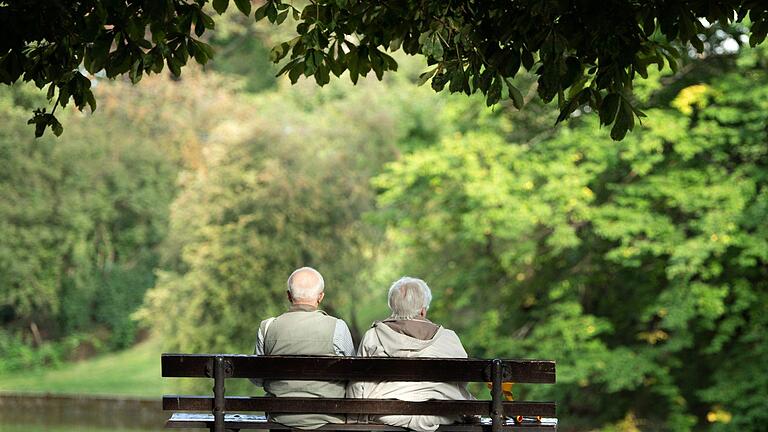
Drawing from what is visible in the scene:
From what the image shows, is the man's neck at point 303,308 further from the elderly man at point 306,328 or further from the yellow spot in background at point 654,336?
the yellow spot in background at point 654,336

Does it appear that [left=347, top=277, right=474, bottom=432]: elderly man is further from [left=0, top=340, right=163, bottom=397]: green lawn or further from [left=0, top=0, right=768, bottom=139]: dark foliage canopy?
[left=0, top=340, right=163, bottom=397]: green lawn

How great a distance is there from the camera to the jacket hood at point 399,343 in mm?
5863

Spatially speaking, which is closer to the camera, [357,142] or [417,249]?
[417,249]

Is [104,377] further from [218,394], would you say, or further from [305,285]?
[218,394]

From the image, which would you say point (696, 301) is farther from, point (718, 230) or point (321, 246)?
point (321, 246)

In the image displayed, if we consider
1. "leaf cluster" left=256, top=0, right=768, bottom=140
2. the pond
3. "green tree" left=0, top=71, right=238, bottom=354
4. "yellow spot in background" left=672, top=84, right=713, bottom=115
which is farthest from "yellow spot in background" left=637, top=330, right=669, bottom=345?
"green tree" left=0, top=71, right=238, bottom=354

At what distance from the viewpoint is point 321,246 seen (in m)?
27.4

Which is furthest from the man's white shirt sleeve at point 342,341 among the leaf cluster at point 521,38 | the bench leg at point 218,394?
the leaf cluster at point 521,38

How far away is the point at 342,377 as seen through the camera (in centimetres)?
554

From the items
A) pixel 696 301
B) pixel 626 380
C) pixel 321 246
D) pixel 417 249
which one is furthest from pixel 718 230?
pixel 321 246

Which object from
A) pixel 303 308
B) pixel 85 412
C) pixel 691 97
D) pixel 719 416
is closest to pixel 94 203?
pixel 85 412

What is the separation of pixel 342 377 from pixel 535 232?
15.3 metres

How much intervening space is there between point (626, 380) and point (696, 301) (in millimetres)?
1536

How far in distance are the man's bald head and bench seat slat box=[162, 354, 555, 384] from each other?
1.44 feet
